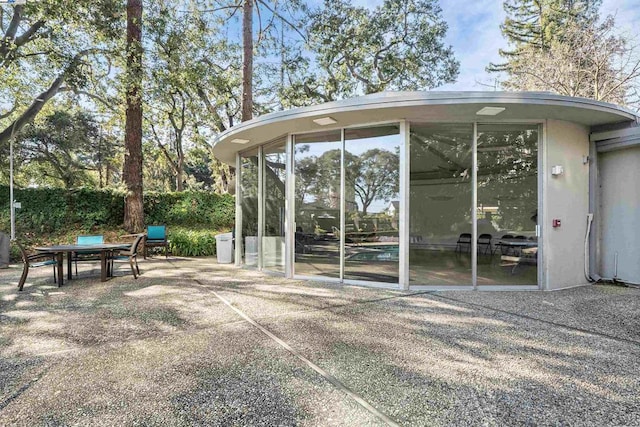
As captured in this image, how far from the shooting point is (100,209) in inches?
464

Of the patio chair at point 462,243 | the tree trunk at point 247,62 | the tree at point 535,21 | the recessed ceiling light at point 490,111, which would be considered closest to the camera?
the recessed ceiling light at point 490,111

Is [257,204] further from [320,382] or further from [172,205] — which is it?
[172,205]

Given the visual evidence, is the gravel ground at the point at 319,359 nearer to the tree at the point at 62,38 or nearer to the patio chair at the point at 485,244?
the patio chair at the point at 485,244

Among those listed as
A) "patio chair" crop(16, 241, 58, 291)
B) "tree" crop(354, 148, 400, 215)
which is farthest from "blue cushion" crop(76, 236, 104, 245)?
"tree" crop(354, 148, 400, 215)

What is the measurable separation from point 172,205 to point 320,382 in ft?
41.7

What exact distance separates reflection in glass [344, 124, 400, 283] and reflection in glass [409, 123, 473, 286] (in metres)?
0.51

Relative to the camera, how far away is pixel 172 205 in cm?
1354

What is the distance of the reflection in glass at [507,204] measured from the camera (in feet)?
18.3

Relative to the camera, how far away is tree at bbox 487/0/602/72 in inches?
638

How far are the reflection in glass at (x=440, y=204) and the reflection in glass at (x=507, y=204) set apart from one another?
329mm

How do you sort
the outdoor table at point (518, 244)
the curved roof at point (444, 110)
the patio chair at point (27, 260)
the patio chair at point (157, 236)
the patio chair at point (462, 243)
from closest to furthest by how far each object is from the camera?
the curved roof at point (444, 110) → the patio chair at point (27, 260) → the outdoor table at point (518, 244) → the patio chair at point (462, 243) → the patio chair at point (157, 236)

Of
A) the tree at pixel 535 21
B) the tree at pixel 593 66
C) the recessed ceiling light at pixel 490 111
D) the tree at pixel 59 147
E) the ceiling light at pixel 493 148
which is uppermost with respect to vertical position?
the tree at pixel 535 21

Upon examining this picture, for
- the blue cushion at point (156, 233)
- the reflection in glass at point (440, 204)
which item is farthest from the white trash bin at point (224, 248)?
the reflection in glass at point (440, 204)

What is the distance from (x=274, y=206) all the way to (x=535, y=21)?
21018mm
